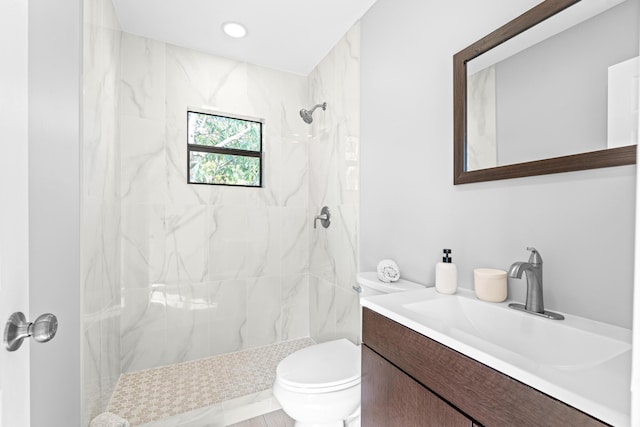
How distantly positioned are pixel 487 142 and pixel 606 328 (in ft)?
2.18

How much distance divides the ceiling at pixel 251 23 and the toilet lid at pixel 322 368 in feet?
6.72

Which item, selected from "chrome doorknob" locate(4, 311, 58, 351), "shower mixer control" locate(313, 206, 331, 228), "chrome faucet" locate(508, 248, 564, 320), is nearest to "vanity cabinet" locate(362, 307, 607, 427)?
"chrome faucet" locate(508, 248, 564, 320)

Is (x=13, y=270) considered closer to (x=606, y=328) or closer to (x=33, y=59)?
(x=33, y=59)

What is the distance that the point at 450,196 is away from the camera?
122cm

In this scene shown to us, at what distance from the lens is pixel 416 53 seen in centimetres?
141

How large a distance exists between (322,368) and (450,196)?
1010mm

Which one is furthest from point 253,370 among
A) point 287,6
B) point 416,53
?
point 287,6

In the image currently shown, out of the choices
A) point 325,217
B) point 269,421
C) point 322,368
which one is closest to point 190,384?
point 269,421

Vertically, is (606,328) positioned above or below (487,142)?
below

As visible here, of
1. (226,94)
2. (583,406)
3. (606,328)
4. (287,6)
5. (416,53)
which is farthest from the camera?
(226,94)

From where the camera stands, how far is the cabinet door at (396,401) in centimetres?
70

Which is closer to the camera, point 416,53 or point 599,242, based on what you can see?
point 599,242

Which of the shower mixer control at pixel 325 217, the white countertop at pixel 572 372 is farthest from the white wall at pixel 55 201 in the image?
the shower mixer control at pixel 325 217

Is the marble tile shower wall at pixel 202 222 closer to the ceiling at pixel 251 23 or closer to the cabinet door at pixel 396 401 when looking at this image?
the ceiling at pixel 251 23
